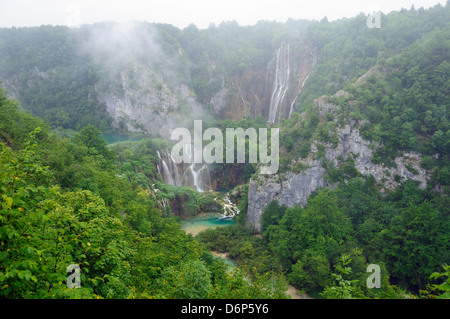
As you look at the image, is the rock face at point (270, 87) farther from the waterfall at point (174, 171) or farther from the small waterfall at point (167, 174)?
the small waterfall at point (167, 174)

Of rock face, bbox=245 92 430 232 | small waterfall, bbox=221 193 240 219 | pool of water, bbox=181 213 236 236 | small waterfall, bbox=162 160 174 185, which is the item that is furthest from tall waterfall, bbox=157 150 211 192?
rock face, bbox=245 92 430 232

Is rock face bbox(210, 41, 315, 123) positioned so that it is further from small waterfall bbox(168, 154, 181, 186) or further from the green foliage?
the green foliage

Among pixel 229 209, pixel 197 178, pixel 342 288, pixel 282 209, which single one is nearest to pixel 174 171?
pixel 197 178

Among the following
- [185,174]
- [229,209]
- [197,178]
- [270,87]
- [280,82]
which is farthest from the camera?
[270,87]

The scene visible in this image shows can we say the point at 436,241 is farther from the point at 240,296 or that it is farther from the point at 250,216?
the point at 240,296

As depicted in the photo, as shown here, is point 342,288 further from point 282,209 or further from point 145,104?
point 145,104

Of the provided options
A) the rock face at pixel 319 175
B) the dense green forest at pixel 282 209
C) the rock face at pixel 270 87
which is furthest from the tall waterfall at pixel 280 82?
the rock face at pixel 319 175

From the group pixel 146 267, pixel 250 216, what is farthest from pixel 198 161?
pixel 146 267
